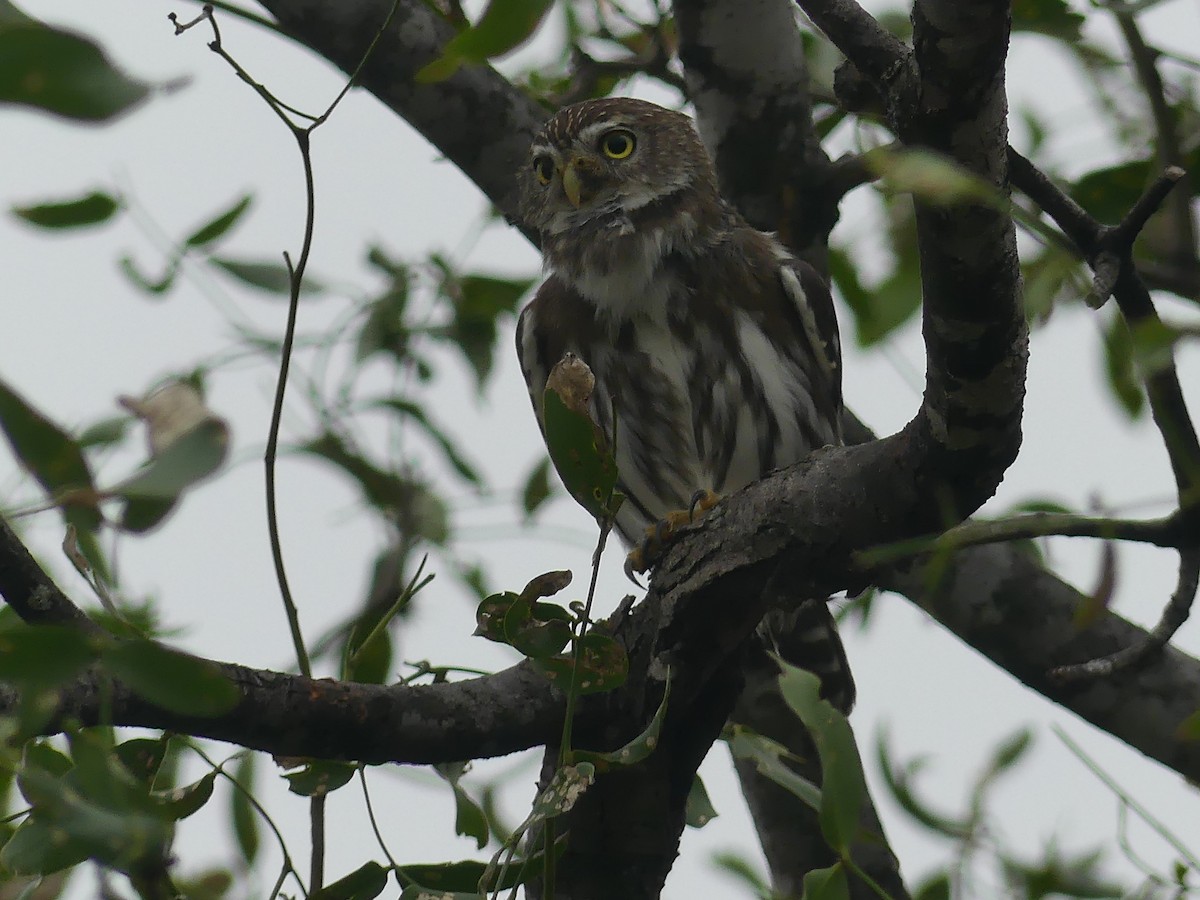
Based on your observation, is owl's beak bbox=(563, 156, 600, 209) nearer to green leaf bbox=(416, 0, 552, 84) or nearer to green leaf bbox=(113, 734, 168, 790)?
green leaf bbox=(113, 734, 168, 790)

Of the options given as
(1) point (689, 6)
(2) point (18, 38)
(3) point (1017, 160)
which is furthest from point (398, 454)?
(2) point (18, 38)

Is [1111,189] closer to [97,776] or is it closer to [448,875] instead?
[448,875]

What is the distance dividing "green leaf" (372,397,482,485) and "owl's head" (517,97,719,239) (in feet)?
2.32

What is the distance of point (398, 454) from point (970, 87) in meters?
2.00

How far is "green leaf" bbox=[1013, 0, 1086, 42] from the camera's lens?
7.32ft

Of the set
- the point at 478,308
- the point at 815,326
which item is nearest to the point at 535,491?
the point at 478,308

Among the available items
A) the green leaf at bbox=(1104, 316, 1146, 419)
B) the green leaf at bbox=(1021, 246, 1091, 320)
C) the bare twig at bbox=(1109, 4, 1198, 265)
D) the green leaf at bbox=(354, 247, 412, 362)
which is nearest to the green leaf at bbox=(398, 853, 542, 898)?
the green leaf at bbox=(1104, 316, 1146, 419)

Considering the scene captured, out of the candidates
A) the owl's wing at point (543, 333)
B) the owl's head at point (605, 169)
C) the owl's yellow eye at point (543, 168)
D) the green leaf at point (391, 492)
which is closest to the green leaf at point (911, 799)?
the green leaf at point (391, 492)

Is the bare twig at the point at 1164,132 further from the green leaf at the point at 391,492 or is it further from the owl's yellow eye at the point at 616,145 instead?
the owl's yellow eye at the point at 616,145

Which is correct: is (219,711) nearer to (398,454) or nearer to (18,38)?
(18,38)

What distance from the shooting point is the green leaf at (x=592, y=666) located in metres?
1.76

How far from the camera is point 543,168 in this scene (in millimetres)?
3742

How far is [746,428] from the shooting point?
131 inches

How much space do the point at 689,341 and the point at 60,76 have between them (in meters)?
2.30
